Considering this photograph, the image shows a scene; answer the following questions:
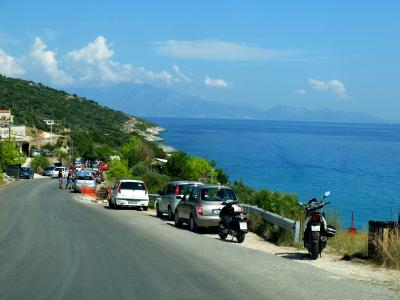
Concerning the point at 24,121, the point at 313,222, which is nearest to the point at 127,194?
the point at 313,222

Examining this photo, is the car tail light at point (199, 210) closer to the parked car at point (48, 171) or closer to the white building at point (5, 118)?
the parked car at point (48, 171)

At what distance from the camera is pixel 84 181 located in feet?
157

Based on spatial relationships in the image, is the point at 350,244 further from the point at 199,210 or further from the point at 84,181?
the point at 84,181

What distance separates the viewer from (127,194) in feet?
98.6

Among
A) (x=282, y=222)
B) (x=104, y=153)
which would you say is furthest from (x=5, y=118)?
(x=282, y=222)

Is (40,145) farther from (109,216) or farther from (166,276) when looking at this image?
(166,276)

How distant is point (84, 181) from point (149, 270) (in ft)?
122

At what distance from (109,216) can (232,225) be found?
9.58 m

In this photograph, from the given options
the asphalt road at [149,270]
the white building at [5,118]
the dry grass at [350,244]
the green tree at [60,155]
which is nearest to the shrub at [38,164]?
the green tree at [60,155]

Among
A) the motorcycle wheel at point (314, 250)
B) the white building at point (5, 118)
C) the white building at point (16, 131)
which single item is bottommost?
the motorcycle wheel at point (314, 250)

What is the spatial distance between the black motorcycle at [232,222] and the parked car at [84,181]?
30.5 m

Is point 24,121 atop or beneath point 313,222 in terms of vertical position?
atop

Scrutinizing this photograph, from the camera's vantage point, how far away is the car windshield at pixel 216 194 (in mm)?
19891

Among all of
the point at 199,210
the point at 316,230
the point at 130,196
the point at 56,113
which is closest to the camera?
the point at 316,230
